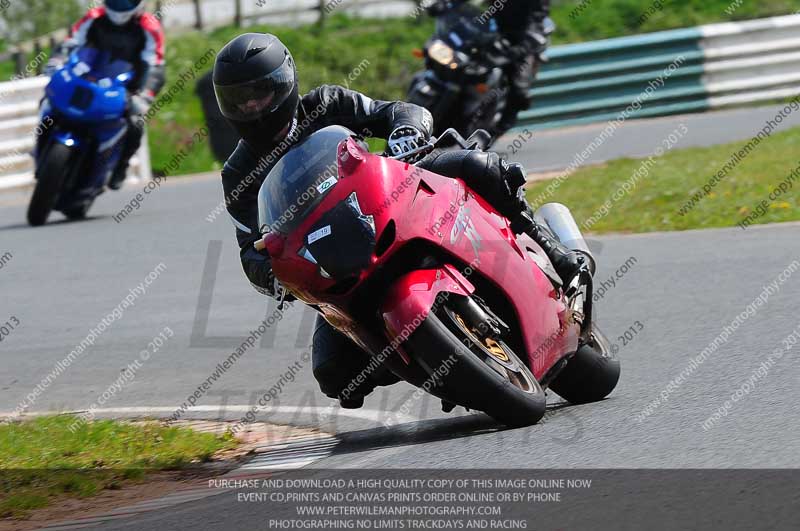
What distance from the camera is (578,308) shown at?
6.01m

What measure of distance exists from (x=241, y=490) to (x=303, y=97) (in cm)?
197

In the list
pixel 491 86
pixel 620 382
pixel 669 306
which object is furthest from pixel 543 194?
pixel 620 382

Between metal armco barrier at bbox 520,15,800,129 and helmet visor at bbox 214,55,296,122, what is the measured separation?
14.0m

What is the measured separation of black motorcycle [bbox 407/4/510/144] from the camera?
48.4ft

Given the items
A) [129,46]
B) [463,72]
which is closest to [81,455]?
[129,46]

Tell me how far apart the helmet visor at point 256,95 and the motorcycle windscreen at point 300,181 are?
0.95 ft

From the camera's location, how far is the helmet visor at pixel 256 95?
5.50 metres

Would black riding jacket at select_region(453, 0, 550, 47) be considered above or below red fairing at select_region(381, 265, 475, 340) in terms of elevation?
below

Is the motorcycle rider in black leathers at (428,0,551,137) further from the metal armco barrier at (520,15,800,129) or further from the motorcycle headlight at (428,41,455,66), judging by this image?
the metal armco barrier at (520,15,800,129)

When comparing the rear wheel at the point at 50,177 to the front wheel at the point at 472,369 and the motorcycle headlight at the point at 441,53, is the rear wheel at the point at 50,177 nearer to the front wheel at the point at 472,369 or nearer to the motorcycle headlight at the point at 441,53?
the motorcycle headlight at the point at 441,53

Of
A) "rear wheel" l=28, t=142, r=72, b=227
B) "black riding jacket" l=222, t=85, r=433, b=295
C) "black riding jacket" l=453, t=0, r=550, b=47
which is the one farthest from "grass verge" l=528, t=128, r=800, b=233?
"black riding jacket" l=222, t=85, r=433, b=295

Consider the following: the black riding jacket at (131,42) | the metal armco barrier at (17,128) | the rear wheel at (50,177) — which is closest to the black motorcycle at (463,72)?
the black riding jacket at (131,42)

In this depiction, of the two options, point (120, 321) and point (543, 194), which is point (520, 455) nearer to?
point (120, 321)

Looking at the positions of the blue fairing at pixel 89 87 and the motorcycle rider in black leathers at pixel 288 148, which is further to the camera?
the blue fairing at pixel 89 87
